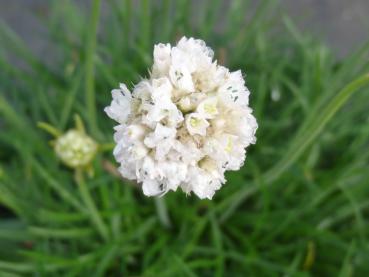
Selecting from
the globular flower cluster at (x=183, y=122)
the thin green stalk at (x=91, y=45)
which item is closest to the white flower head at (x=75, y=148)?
the thin green stalk at (x=91, y=45)

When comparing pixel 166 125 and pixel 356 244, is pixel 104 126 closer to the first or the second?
pixel 356 244

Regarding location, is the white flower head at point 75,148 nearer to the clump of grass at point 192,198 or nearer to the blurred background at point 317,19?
the clump of grass at point 192,198

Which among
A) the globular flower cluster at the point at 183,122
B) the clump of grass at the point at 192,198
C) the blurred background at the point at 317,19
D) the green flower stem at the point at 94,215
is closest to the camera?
the globular flower cluster at the point at 183,122

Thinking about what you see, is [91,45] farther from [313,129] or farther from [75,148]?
[313,129]

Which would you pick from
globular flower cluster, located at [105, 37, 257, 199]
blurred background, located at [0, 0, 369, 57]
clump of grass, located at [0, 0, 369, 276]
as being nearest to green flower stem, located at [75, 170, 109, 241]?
clump of grass, located at [0, 0, 369, 276]

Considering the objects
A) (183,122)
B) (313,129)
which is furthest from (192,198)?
(183,122)

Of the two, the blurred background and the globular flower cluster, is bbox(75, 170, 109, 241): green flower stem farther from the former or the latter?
the blurred background
